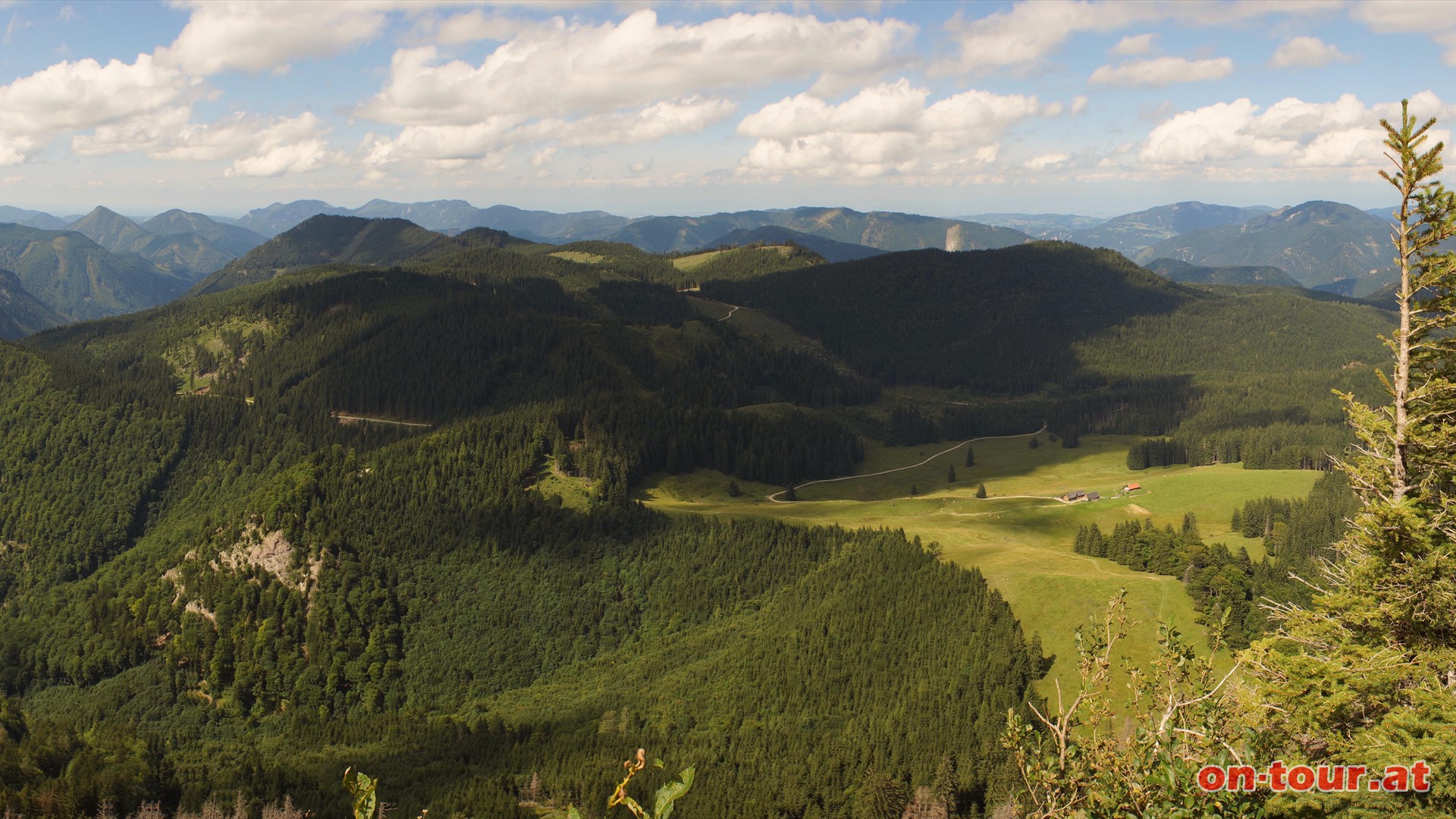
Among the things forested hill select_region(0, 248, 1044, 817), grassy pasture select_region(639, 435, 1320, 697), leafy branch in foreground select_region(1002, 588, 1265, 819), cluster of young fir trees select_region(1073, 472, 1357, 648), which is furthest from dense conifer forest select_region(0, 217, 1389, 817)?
leafy branch in foreground select_region(1002, 588, 1265, 819)

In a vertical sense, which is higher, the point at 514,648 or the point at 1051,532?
the point at 1051,532

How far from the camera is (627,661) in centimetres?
13938

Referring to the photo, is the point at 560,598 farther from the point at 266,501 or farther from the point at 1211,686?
the point at 1211,686

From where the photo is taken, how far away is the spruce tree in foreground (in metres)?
30.3

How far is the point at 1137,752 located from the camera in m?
25.7

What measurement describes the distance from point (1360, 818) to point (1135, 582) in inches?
4197

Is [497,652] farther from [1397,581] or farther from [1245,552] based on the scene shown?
[1397,581]

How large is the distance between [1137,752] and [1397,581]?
13624mm

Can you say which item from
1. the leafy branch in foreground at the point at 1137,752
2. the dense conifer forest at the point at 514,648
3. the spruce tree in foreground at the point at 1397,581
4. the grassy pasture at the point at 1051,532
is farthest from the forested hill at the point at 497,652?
the leafy branch in foreground at the point at 1137,752

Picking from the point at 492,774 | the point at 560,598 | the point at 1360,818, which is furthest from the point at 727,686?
the point at 1360,818

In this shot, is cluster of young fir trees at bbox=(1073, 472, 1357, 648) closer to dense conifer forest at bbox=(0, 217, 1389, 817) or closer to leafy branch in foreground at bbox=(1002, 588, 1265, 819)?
dense conifer forest at bbox=(0, 217, 1389, 817)

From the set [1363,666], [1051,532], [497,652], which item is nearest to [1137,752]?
[1363,666]

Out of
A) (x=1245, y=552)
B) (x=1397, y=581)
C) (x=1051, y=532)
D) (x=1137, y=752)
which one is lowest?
(x=1051, y=532)

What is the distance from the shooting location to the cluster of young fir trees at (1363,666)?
25062mm
